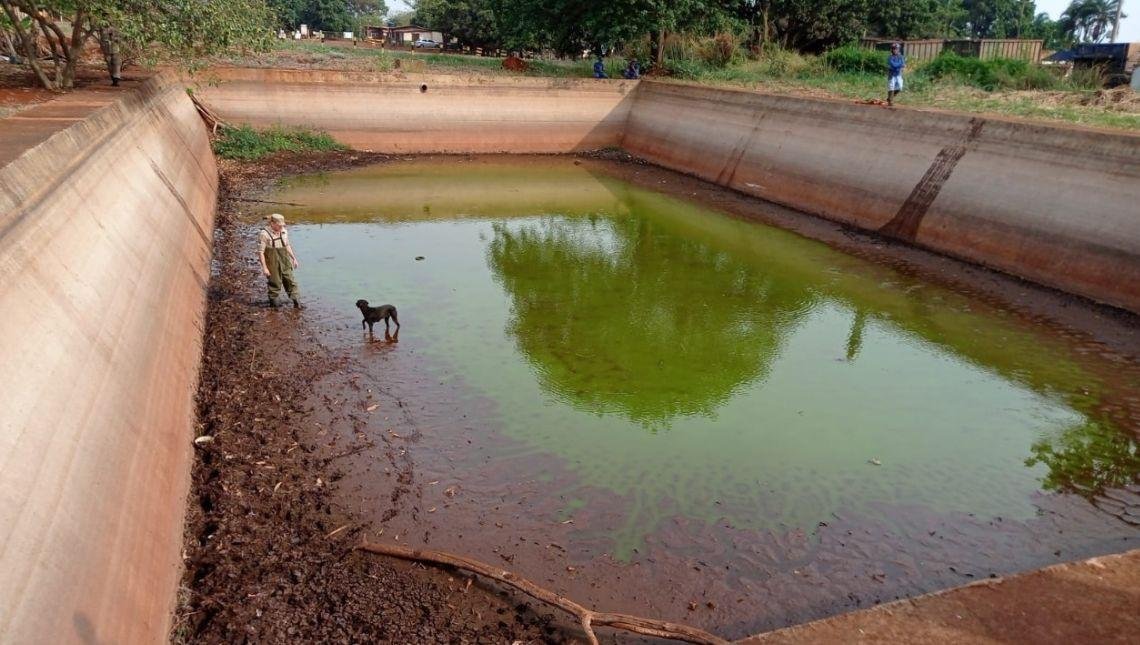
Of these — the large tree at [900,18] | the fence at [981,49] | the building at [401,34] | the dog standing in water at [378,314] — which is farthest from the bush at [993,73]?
the building at [401,34]

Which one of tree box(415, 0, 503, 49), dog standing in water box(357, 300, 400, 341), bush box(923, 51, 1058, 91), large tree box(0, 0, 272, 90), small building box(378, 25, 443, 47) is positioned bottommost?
dog standing in water box(357, 300, 400, 341)

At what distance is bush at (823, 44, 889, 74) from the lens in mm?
24016

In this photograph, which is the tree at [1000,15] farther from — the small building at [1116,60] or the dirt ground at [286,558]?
the dirt ground at [286,558]

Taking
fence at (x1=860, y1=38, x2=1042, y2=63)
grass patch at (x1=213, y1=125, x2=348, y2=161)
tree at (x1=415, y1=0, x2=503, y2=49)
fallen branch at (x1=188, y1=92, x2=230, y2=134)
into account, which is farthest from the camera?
tree at (x1=415, y1=0, x2=503, y2=49)

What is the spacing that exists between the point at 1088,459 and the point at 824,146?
36.5ft

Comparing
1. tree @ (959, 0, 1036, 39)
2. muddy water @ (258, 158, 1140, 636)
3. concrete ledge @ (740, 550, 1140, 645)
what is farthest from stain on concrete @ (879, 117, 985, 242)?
tree @ (959, 0, 1036, 39)

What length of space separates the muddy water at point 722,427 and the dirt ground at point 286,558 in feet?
1.30

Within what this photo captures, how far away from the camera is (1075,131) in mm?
11781

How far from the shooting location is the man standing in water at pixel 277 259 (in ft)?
29.9

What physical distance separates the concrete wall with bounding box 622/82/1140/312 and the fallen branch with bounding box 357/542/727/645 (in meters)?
9.53

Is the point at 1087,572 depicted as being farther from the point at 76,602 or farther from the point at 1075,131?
the point at 1075,131

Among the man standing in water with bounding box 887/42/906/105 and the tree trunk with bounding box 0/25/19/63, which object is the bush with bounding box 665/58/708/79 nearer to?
the man standing in water with bounding box 887/42/906/105

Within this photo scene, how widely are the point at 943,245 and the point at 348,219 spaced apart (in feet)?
37.9

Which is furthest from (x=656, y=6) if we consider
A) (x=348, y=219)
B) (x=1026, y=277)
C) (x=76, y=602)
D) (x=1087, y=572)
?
(x=76, y=602)
